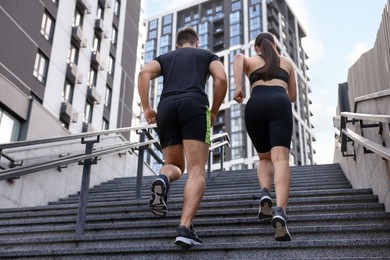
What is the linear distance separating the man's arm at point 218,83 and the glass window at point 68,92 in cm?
1998

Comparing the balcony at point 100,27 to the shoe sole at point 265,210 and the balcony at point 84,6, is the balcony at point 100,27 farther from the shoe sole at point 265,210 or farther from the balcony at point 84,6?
the shoe sole at point 265,210

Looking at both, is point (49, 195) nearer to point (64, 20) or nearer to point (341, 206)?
point (341, 206)

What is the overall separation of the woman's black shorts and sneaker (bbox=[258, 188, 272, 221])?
417 mm

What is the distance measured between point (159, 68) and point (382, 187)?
8.40ft

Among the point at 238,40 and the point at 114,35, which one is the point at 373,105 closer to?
the point at 114,35

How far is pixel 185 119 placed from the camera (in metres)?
3.78

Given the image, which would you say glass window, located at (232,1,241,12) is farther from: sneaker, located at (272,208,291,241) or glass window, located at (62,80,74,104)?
sneaker, located at (272,208,291,241)

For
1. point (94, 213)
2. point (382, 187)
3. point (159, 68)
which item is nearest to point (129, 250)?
point (159, 68)

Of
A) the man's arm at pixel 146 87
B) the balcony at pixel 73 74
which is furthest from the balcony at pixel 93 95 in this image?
the man's arm at pixel 146 87

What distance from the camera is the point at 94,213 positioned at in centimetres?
554

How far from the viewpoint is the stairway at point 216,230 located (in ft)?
11.0

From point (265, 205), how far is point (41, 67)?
18.6 metres

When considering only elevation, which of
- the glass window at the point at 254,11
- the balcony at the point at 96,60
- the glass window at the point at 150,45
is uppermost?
the glass window at the point at 150,45

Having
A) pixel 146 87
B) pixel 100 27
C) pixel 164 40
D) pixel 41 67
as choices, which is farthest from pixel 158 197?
pixel 164 40
